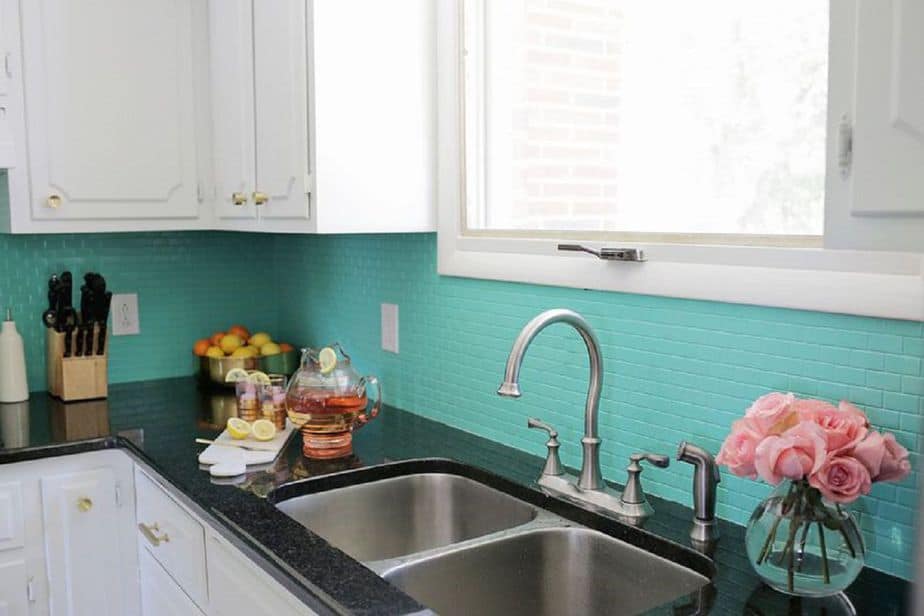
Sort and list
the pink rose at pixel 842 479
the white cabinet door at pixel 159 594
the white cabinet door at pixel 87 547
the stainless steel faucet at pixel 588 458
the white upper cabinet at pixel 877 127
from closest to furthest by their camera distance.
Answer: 1. the white upper cabinet at pixel 877 127
2. the pink rose at pixel 842 479
3. the stainless steel faucet at pixel 588 458
4. the white cabinet door at pixel 159 594
5. the white cabinet door at pixel 87 547

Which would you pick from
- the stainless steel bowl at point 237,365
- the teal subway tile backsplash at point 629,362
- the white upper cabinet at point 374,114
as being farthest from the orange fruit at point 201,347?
the white upper cabinet at point 374,114

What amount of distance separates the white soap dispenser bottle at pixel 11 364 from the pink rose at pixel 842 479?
221cm

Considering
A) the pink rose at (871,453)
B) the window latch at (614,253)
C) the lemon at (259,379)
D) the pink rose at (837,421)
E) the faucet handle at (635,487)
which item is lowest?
the faucet handle at (635,487)

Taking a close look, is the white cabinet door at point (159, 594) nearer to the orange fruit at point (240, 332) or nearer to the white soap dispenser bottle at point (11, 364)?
the white soap dispenser bottle at point (11, 364)

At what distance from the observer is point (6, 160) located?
2.41m

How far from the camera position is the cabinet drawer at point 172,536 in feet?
6.05

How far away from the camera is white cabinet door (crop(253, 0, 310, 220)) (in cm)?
213

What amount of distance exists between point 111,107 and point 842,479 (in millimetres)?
2100

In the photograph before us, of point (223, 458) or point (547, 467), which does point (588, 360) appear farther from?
point (223, 458)

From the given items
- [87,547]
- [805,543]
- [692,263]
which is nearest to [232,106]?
[87,547]

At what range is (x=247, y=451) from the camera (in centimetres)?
206

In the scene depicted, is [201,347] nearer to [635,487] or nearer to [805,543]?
[635,487]

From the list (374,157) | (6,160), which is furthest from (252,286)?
(374,157)

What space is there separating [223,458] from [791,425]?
1.20 meters
